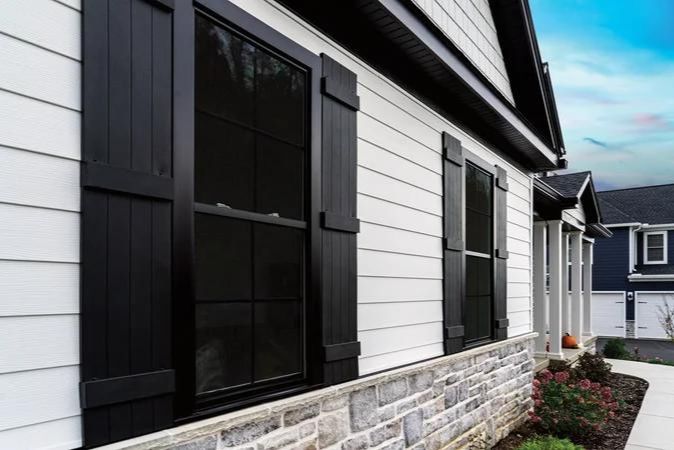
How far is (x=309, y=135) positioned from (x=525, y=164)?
4.84 meters

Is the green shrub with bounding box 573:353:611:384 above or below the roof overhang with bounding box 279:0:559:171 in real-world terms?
below

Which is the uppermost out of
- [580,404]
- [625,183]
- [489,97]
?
[625,183]

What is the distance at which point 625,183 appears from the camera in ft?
192

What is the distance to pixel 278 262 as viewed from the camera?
2.85m

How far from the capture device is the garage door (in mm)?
20969

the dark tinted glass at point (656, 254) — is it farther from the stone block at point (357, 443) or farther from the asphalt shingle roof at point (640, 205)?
the stone block at point (357, 443)

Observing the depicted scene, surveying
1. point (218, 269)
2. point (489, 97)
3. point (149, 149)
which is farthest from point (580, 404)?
point (149, 149)

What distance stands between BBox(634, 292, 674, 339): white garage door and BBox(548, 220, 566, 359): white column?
13.6 metres

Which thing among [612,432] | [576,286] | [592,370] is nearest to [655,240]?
[576,286]

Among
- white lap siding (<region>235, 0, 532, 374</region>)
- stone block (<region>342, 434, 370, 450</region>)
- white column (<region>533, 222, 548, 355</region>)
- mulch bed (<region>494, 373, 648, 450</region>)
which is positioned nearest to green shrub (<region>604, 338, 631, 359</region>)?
white column (<region>533, 222, 548, 355</region>)

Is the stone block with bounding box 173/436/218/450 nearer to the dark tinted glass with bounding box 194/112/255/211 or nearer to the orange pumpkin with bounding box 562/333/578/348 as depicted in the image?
the dark tinted glass with bounding box 194/112/255/211

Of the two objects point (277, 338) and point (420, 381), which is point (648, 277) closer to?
point (420, 381)

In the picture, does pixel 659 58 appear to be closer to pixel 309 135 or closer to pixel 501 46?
pixel 501 46

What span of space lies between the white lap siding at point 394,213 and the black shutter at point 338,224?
156 mm
